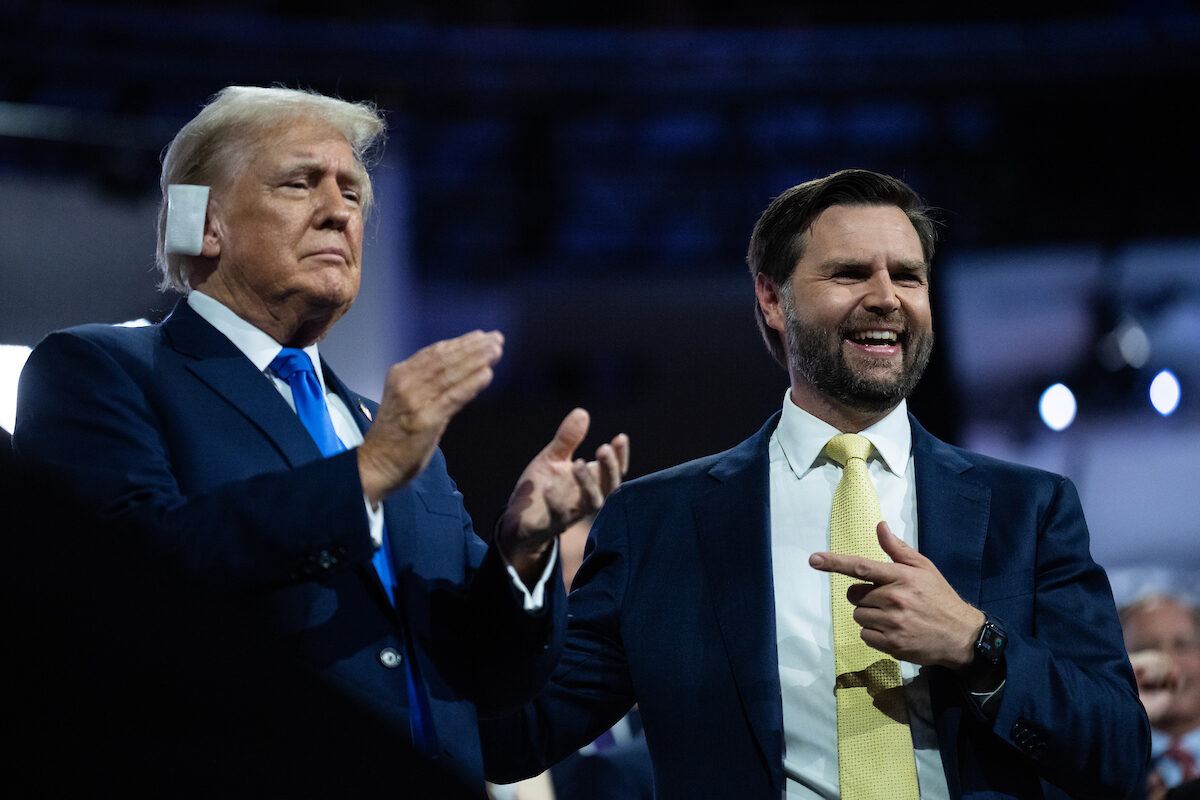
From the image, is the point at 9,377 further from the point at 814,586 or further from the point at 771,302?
the point at 814,586

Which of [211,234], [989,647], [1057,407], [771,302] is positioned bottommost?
[1057,407]

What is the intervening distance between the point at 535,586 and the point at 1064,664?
2.64 feet

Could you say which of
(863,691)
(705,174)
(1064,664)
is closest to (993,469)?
(1064,664)

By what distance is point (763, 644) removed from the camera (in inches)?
76.0

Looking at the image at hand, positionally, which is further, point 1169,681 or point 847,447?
point 1169,681

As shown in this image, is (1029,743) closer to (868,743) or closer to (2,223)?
(868,743)

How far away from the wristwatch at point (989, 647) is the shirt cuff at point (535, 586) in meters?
0.61

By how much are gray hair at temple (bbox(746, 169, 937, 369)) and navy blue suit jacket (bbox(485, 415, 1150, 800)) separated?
0.37 meters

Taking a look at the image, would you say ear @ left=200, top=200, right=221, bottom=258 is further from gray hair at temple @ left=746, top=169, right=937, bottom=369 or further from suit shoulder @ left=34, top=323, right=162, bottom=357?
gray hair at temple @ left=746, top=169, right=937, bottom=369

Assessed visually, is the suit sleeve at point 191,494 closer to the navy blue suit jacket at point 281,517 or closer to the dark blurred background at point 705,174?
the navy blue suit jacket at point 281,517

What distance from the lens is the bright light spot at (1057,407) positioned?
6.91m

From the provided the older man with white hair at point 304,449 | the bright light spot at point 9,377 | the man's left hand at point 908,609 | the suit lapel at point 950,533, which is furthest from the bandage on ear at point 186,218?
the bright light spot at point 9,377

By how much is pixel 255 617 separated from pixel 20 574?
125mm

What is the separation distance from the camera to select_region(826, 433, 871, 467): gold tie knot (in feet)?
6.83
